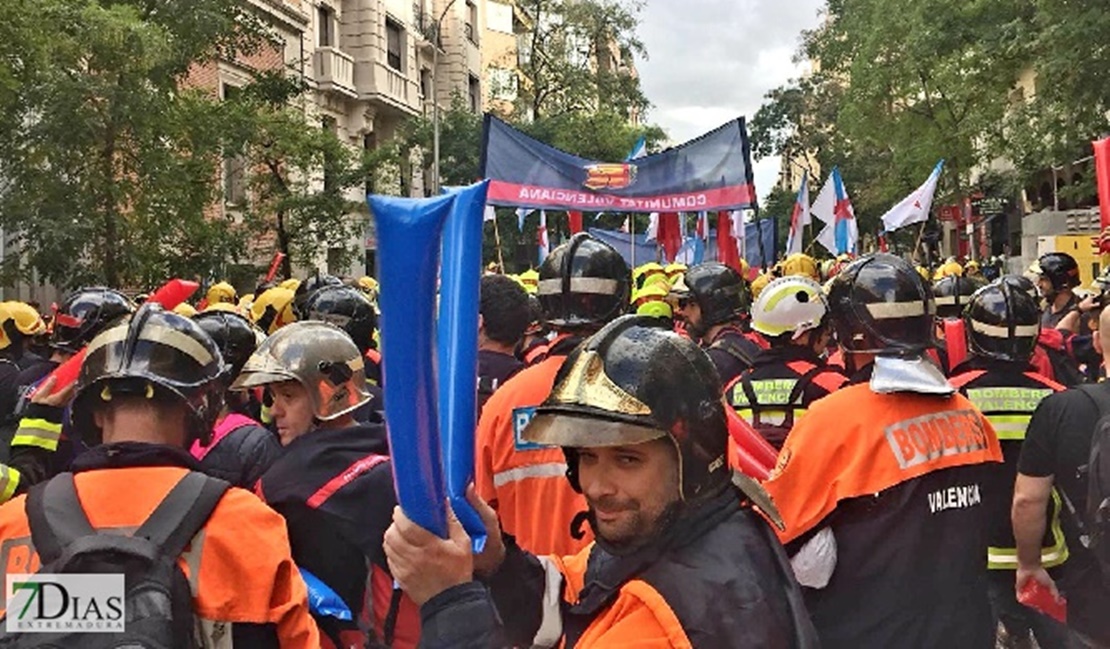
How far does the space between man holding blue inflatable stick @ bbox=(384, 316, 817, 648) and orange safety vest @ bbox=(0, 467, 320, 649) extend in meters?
0.62

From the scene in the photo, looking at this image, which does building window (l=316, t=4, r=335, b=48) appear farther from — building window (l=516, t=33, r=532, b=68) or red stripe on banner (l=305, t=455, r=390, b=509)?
red stripe on banner (l=305, t=455, r=390, b=509)

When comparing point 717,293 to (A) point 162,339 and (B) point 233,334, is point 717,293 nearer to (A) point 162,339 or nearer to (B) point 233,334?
(B) point 233,334

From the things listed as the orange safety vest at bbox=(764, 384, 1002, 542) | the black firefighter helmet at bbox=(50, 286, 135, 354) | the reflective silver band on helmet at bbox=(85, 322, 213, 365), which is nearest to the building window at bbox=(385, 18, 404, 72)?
the black firefighter helmet at bbox=(50, 286, 135, 354)

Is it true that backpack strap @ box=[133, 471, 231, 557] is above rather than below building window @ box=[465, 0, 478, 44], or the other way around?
below

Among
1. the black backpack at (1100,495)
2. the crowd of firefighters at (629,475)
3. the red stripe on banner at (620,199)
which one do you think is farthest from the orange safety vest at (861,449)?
the red stripe on banner at (620,199)

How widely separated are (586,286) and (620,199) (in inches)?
286

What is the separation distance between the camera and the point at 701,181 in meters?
11.8

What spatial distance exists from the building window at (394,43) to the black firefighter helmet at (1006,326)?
3469 cm

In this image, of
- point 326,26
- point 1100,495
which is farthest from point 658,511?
point 326,26

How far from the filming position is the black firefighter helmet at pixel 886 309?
379 cm

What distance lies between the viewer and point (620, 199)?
11852 mm

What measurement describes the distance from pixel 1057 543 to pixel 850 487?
1.75m

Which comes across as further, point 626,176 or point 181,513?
point 626,176

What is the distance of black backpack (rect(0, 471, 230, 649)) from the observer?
2.40m
